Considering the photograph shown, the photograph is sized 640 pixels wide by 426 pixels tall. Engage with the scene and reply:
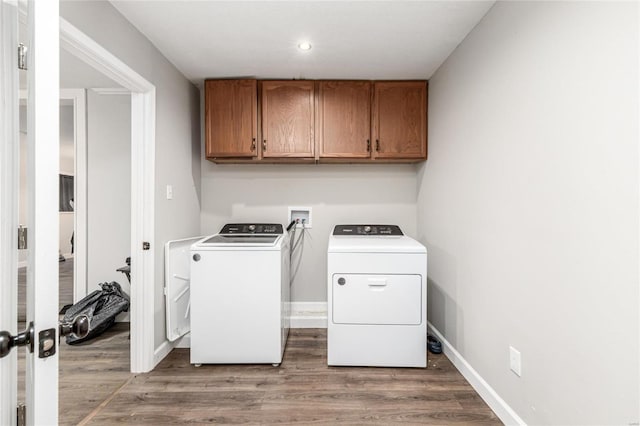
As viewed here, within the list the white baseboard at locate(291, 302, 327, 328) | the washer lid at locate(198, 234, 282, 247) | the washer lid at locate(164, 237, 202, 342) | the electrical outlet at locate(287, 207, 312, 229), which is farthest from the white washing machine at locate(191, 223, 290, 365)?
the electrical outlet at locate(287, 207, 312, 229)

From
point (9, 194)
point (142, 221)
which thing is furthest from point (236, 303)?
point (9, 194)

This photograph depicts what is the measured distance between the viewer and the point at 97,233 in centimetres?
278

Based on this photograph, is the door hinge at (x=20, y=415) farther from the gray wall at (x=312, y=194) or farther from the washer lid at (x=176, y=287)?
the gray wall at (x=312, y=194)

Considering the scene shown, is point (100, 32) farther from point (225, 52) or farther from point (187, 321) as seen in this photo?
point (187, 321)

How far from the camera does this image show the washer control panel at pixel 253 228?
265 centimetres

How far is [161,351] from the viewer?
2189 millimetres

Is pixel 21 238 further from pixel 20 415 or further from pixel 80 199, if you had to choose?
pixel 80 199

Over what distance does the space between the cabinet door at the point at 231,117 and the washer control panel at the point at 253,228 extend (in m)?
0.64

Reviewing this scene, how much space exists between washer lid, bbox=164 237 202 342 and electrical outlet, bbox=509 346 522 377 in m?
2.17

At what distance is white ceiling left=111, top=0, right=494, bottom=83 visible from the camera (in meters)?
1.65

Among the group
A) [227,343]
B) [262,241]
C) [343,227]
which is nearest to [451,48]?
[343,227]

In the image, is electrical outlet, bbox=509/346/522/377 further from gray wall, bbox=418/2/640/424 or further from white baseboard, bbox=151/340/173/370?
white baseboard, bbox=151/340/173/370

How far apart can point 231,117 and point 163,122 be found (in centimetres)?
54

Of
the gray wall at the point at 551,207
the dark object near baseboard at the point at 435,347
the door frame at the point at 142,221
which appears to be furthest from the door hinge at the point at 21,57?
the dark object near baseboard at the point at 435,347
